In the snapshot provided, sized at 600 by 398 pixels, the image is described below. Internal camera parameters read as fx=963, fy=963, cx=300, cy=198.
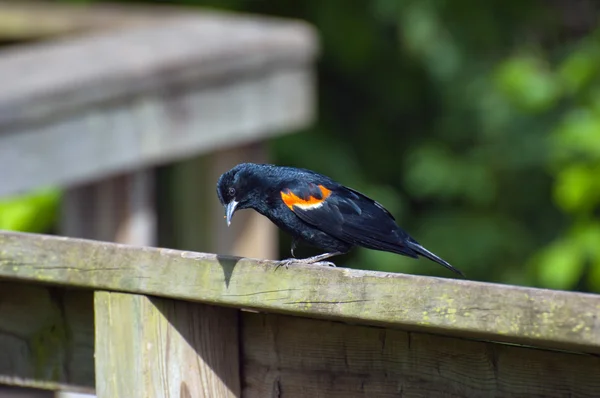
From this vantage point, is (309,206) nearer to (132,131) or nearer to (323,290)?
(132,131)

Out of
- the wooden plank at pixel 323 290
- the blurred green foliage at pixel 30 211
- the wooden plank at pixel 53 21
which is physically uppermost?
the wooden plank at pixel 53 21

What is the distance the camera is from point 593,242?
19.2ft

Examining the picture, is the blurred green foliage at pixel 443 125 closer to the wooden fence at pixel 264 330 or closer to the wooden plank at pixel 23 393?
the wooden plank at pixel 23 393

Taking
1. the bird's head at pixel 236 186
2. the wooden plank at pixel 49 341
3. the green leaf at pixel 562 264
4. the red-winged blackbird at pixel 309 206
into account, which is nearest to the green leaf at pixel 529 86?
the green leaf at pixel 562 264

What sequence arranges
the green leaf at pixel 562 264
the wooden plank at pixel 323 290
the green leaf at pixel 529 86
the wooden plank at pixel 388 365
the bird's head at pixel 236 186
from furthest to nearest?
the green leaf at pixel 529 86, the green leaf at pixel 562 264, the bird's head at pixel 236 186, the wooden plank at pixel 388 365, the wooden plank at pixel 323 290

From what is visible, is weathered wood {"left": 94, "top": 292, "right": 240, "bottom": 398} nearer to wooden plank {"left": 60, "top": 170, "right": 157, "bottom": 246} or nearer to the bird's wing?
the bird's wing

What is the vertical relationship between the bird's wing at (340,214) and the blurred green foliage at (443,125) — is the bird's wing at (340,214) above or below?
below

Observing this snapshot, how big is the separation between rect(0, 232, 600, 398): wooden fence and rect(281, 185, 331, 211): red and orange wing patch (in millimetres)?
1274

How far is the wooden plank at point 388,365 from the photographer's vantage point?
1.39 m

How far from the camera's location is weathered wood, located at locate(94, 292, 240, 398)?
1.65 meters

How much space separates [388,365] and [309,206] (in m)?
1.52

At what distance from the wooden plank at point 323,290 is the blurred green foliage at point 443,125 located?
213 inches

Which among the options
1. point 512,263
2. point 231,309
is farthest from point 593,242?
point 231,309

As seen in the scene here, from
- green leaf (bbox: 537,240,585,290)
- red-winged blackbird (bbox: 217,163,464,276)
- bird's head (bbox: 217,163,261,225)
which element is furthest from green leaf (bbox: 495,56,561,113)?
bird's head (bbox: 217,163,261,225)
